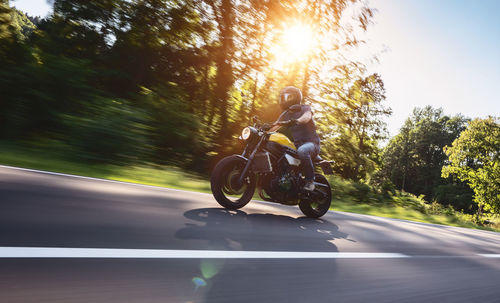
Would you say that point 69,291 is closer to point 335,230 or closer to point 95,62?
point 335,230

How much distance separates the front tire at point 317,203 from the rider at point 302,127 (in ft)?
1.01

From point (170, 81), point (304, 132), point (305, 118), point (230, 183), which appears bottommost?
point (230, 183)

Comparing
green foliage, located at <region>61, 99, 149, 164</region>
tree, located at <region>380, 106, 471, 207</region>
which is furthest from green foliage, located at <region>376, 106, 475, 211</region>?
green foliage, located at <region>61, 99, 149, 164</region>

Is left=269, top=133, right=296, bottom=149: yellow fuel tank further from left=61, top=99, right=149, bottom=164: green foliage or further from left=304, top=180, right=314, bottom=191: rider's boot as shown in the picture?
left=61, top=99, right=149, bottom=164: green foliage

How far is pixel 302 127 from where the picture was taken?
4984 mm

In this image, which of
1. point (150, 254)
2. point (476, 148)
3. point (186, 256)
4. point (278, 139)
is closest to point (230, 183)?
point (278, 139)

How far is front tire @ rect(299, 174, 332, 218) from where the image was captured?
494cm

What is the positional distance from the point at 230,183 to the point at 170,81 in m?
8.37

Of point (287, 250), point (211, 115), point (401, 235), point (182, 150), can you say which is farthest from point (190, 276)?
point (211, 115)

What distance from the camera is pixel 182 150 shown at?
9914 mm

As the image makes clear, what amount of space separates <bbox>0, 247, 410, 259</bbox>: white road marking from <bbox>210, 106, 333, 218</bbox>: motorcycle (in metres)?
1.42

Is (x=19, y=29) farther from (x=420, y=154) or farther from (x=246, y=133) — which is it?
(x=420, y=154)

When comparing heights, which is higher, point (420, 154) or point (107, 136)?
point (420, 154)

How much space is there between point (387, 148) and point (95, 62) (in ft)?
176
